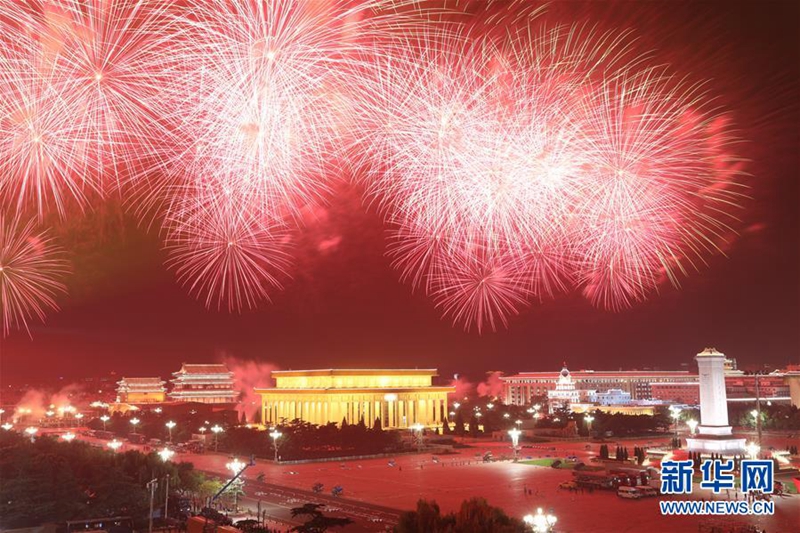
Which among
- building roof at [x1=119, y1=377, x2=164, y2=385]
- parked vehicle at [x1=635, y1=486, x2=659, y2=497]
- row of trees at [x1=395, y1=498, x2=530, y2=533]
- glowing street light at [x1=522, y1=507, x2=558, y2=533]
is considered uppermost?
building roof at [x1=119, y1=377, x2=164, y2=385]

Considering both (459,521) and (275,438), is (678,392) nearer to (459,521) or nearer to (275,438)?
(275,438)

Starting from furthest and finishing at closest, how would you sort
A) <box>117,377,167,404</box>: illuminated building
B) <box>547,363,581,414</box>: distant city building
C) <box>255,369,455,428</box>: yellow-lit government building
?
<box>547,363,581,414</box>: distant city building
<box>117,377,167,404</box>: illuminated building
<box>255,369,455,428</box>: yellow-lit government building

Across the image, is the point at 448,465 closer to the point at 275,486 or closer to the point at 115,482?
the point at 275,486

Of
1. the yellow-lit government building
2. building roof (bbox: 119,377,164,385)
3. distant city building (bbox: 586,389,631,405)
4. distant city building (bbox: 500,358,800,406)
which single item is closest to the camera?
the yellow-lit government building

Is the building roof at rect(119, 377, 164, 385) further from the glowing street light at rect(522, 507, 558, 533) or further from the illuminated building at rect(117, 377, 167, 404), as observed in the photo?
the glowing street light at rect(522, 507, 558, 533)

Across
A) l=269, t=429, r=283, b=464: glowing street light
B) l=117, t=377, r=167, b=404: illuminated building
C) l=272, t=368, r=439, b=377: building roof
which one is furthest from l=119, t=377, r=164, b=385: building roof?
l=269, t=429, r=283, b=464: glowing street light

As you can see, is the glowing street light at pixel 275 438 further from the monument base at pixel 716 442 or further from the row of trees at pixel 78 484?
the monument base at pixel 716 442

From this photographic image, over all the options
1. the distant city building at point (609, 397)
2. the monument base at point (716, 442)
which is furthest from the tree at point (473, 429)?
the distant city building at point (609, 397)
